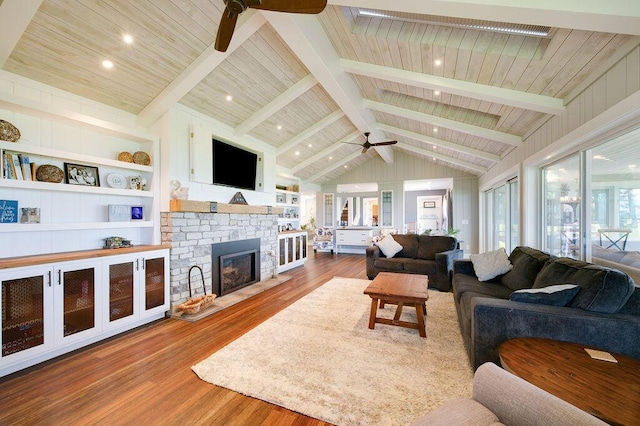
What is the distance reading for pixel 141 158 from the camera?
3445 millimetres

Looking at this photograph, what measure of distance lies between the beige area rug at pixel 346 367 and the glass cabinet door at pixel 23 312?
4.93 feet

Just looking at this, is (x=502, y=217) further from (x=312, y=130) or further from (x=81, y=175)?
(x=81, y=175)

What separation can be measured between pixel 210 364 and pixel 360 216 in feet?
27.4

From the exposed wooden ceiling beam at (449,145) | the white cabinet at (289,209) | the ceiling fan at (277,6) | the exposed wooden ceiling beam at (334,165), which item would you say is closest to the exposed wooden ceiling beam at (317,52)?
the ceiling fan at (277,6)

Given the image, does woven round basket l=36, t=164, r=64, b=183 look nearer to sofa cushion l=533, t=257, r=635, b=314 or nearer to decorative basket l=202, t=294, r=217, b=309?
decorative basket l=202, t=294, r=217, b=309

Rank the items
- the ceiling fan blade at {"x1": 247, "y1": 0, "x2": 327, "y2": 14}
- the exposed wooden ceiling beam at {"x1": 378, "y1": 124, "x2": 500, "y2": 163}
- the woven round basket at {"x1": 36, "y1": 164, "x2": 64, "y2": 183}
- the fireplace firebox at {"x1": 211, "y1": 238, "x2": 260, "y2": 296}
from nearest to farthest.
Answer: the ceiling fan blade at {"x1": 247, "y1": 0, "x2": 327, "y2": 14} < the woven round basket at {"x1": 36, "y1": 164, "x2": 64, "y2": 183} < the fireplace firebox at {"x1": 211, "y1": 238, "x2": 260, "y2": 296} < the exposed wooden ceiling beam at {"x1": 378, "y1": 124, "x2": 500, "y2": 163}

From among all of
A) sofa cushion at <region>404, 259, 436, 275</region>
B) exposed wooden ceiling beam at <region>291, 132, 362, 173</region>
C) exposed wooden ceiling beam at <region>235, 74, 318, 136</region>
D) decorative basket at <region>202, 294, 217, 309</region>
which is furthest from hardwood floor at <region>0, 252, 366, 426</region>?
exposed wooden ceiling beam at <region>291, 132, 362, 173</region>

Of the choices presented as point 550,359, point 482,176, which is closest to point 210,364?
point 550,359

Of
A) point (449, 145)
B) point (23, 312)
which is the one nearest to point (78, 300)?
point (23, 312)

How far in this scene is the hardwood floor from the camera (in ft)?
5.65

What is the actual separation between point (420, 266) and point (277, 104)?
377 cm

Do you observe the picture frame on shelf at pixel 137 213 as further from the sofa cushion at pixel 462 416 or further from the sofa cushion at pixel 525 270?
the sofa cushion at pixel 525 270

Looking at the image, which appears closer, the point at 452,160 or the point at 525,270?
the point at 525,270

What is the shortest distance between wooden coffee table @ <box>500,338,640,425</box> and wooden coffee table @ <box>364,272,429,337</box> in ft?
3.78
